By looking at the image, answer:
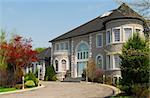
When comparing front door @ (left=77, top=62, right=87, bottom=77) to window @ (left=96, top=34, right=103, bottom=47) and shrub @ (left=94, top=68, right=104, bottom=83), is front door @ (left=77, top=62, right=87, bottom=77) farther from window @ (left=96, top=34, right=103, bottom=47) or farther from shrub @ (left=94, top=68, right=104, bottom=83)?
shrub @ (left=94, top=68, right=104, bottom=83)

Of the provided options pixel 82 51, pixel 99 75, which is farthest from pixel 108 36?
pixel 82 51

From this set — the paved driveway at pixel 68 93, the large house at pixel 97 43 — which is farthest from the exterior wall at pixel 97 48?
the paved driveway at pixel 68 93

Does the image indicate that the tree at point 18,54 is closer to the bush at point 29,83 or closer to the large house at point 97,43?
the bush at point 29,83

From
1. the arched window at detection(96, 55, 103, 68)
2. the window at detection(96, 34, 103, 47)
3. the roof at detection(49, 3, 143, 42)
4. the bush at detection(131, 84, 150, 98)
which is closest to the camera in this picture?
the bush at detection(131, 84, 150, 98)

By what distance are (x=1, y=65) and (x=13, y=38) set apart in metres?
4.24

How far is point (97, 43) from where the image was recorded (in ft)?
148

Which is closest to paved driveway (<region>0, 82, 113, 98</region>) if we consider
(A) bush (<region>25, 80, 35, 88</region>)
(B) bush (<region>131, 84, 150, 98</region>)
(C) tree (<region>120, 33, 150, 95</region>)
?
(C) tree (<region>120, 33, 150, 95</region>)

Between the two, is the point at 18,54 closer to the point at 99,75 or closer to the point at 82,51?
the point at 99,75

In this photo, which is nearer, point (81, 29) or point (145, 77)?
point (145, 77)

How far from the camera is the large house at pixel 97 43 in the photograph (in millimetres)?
39562

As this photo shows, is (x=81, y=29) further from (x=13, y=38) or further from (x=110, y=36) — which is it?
(x=13, y=38)

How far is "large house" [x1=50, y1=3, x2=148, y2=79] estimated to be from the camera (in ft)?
130

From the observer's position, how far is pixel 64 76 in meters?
50.9

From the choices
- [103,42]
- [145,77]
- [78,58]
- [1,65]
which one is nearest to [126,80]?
[145,77]
